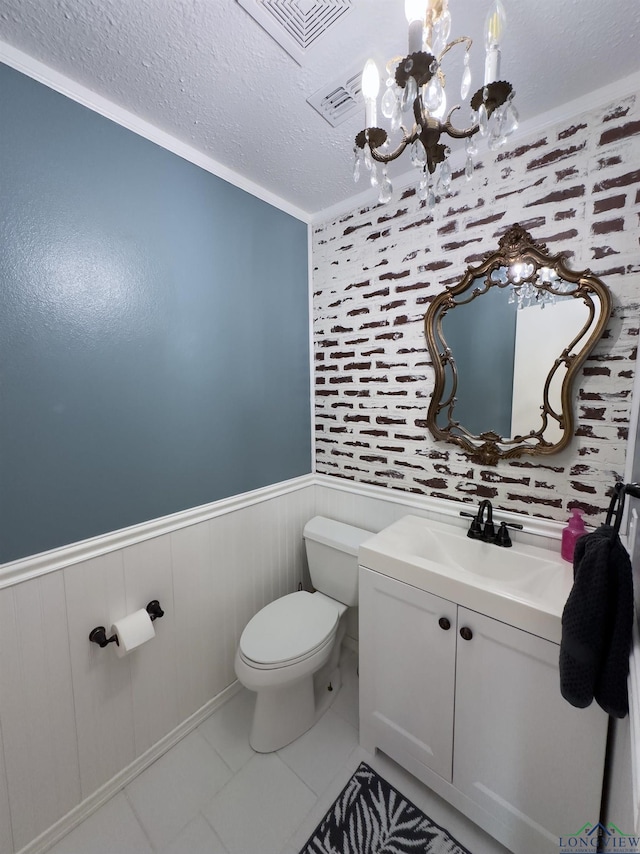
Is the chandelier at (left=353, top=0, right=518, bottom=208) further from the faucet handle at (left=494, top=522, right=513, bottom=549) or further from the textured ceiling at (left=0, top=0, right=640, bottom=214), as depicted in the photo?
the faucet handle at (left=494, top=522, right=513, bottom=549)

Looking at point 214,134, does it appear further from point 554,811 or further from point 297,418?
point 554,811

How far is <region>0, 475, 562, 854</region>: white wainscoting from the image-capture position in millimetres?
1100

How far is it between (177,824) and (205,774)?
0.17 meters

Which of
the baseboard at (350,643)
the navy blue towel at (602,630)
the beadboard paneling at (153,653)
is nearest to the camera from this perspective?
the navy blue towel at (602,630)

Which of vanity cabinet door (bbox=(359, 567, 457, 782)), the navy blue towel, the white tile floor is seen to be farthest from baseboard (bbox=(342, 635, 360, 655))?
the navy blue towel

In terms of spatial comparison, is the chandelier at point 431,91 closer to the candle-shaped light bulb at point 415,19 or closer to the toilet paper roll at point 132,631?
the candle-shaped light bulb at point 415,19

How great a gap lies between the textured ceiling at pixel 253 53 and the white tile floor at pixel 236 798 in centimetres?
249

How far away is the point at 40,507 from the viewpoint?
112cm

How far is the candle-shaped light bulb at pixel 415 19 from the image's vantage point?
26.1 inches

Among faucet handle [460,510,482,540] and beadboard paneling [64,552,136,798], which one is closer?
beadboard paneling [64,552,136,798]

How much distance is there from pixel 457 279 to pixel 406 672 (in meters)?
1.59

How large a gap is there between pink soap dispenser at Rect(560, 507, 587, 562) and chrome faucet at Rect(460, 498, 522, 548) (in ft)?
0.55

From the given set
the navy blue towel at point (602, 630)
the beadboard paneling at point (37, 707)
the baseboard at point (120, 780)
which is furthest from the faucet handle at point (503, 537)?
the beadboard paneling at point (37, 707)

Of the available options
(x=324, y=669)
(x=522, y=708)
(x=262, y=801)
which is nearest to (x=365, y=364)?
(x=522, y=708)
